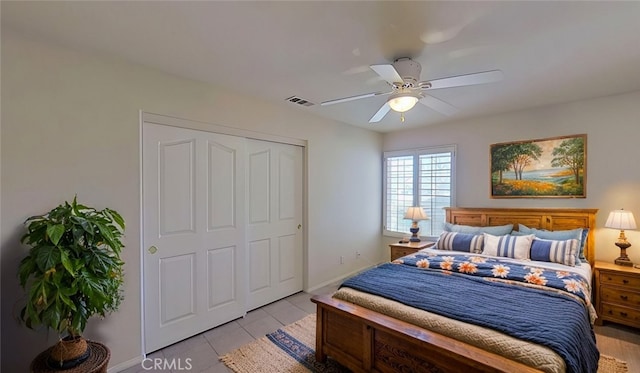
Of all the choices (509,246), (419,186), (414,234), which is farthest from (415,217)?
(509,246)

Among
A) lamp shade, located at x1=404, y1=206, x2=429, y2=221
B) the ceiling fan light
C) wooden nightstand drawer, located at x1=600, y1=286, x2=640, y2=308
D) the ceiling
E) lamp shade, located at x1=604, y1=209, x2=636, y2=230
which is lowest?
wooden nightstand drawer, located at x1=600, y1=286, x2=640, y2=308

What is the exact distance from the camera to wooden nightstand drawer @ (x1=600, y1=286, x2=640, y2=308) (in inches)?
108

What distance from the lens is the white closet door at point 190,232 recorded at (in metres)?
2.51

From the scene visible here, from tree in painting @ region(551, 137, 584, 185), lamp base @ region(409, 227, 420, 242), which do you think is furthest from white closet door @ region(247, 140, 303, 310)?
tree in painting @ region(551, 137, 584, 185)

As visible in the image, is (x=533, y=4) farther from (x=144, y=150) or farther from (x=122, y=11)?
(x=144, y=150)

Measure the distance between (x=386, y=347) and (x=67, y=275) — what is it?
204 centimetres

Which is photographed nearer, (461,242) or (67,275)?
(67,275)

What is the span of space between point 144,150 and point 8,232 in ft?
3.29

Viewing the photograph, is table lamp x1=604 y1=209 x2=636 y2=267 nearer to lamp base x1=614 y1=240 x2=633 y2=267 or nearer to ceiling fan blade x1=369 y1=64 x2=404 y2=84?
lamp base x1=614 y1=240 x2=633 y2=267

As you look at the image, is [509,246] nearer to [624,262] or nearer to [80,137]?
[624,262]

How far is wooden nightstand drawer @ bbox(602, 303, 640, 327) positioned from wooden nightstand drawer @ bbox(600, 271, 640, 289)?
0.22 meters

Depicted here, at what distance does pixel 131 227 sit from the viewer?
2.33 meters

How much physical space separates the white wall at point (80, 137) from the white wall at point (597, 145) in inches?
124

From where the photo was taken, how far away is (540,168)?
3596 mm
